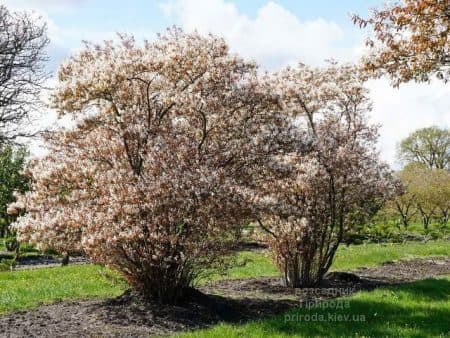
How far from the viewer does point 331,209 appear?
1580 centimetres

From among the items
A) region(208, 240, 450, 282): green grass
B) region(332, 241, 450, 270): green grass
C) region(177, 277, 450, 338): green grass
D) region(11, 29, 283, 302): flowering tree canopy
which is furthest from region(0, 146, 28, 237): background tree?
region(177, 277, 450, 338): green grass

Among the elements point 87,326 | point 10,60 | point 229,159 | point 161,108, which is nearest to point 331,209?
point 229,159

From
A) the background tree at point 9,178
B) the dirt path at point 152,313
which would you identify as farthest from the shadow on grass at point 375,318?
the background tree at point 9,178

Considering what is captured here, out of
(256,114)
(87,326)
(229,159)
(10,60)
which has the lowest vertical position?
(87,326)

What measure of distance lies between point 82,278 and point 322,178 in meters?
8.91

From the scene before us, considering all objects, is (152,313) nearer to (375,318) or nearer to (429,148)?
(375,318)

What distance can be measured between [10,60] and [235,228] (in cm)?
1959

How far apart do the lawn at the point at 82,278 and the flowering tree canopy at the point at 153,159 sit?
1.86m

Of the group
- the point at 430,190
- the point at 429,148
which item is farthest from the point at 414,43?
the point at 429,148

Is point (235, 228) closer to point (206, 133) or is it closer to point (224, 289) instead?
point (206, 133)

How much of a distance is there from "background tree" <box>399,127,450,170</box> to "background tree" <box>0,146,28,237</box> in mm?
64207

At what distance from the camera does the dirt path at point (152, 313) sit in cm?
992

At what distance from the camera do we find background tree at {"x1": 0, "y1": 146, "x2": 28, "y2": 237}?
101ft

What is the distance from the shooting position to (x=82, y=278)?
1841 cm
